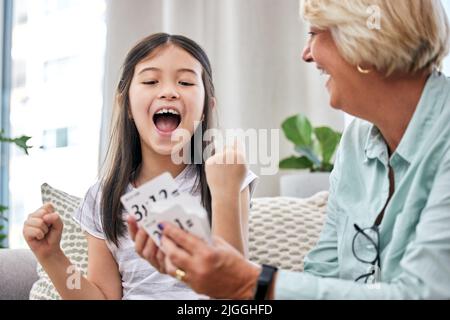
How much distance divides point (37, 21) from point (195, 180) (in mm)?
2233

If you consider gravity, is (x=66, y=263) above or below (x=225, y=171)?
below

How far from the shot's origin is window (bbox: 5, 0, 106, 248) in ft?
10.0

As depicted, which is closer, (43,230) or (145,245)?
(145,245)

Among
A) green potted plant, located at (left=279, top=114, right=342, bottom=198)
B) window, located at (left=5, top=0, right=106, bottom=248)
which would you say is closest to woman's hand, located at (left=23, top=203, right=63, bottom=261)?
green potted plant, located at (left=279, top=114, right=342, bottom=198)

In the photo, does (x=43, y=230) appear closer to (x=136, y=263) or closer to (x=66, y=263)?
(x=66, y=263)

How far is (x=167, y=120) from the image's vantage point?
143 centimetres

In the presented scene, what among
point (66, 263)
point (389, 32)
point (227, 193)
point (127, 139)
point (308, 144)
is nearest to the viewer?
point (389, 32)

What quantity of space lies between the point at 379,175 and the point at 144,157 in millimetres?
553

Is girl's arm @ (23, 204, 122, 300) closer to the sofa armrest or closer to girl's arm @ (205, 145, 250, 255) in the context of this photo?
girl's arm @ (205, 145, 250, 255)

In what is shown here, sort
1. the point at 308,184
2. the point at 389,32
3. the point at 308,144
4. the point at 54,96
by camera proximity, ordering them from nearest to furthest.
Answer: the point at 389,32 → the point at 308,184 → the point at 308,144 → the point at 54,96

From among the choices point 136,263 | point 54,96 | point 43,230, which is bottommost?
point 136,263

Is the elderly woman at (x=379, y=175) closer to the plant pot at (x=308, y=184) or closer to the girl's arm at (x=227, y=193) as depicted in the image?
the girl's arm at (x=227, y=193)

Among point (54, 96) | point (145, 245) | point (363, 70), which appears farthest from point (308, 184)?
point (54, 96)

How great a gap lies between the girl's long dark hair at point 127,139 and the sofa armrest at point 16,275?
0.47 m
